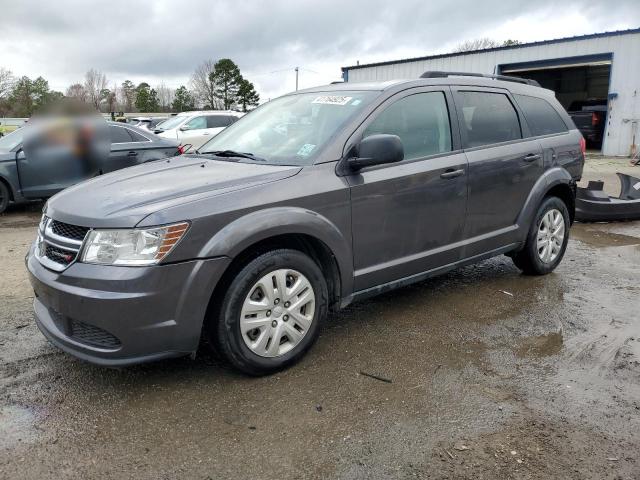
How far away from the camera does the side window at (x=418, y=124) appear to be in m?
3.72

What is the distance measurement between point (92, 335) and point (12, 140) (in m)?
6.90

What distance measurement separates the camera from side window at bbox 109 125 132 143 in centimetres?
846

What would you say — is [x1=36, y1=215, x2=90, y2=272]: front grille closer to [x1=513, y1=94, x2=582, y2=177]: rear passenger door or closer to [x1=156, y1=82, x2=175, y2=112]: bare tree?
[x1=513, y1=94, x2=582, y2=177]: rear passenger door

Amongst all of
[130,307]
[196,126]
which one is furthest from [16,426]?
[196,126]

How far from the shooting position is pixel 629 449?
249cm

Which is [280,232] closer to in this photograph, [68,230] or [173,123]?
[68,230]

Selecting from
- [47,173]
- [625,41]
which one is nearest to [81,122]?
[47,173]

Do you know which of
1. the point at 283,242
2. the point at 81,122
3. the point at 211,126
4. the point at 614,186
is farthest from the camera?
the point at 211,126

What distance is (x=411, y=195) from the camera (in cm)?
369

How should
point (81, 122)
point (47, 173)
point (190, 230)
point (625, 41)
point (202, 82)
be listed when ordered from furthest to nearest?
point (202, 82)
point (625, 41)
point (47, 173)
point (81, 122)
point (190, 230)

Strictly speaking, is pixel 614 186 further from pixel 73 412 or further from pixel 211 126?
pixel 73 412

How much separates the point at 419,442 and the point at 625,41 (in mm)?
20067

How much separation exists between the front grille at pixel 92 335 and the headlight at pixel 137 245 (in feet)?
1.17

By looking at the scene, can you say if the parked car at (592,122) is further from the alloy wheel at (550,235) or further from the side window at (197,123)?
the alloy wheel at (550,235)
